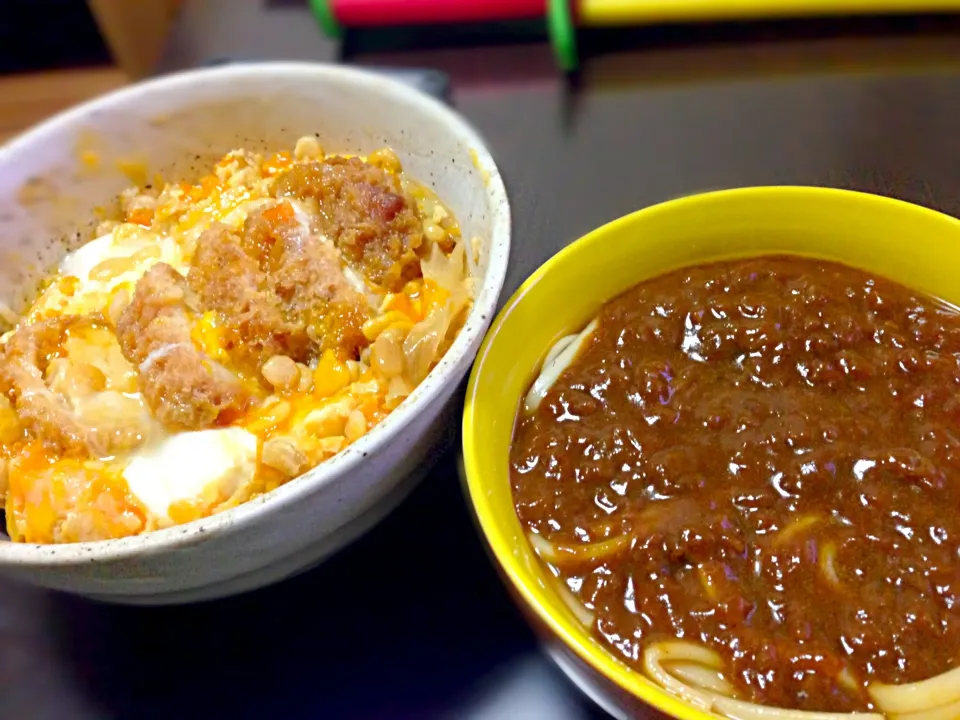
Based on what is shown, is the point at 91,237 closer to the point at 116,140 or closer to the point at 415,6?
the point at 116,140

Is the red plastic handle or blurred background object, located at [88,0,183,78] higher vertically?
the red plastic handle

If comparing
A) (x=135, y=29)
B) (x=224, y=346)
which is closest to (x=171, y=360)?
(x=224, y=346)

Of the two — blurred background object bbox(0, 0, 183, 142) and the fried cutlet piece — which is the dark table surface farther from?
blurred background object bbox(0, 0, 183, 142)

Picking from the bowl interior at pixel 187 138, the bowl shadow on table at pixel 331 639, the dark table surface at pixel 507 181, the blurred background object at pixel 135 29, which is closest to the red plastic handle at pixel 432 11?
the dark table surface at pixel 507 181

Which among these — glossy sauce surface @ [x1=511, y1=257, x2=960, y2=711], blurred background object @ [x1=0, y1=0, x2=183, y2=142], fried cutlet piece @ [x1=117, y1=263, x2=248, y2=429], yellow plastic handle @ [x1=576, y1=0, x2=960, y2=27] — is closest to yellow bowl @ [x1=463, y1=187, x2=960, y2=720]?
glossy sauce surface @ [x1=511, y1=257, x2=960, y2=711]

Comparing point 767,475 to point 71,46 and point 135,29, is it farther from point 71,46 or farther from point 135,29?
point 71,46
